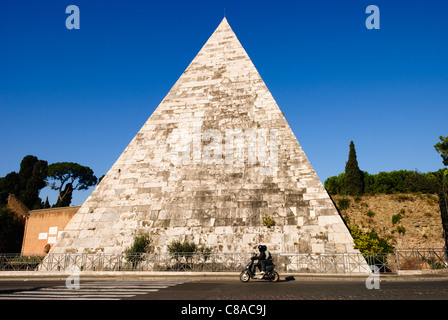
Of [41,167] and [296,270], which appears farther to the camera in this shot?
[41,167]

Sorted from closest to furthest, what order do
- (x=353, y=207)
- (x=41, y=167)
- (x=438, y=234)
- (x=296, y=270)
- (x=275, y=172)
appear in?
(x=296, y=270), (x=275, y=172), (x=438, y=234), (x=353, y=207), (x=41, y=167)

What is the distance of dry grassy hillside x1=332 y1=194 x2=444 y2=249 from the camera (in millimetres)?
19094

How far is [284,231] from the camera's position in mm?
9906

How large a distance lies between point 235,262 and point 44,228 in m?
15.8

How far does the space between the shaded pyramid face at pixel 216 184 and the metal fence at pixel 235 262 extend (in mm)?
264

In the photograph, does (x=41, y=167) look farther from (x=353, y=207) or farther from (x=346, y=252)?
(x=346, y=252)

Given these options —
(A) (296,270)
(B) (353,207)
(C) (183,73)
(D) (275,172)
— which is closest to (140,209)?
(D) (275,172)

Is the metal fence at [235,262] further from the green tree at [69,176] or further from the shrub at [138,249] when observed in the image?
the green tree at [69,176]

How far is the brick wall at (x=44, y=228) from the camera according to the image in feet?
64.0

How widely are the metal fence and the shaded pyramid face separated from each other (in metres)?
0.26

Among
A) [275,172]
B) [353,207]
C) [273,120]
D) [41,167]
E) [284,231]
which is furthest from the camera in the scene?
[41,167]

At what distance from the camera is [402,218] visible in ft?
65.3

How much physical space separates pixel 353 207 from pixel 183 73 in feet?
49.1
